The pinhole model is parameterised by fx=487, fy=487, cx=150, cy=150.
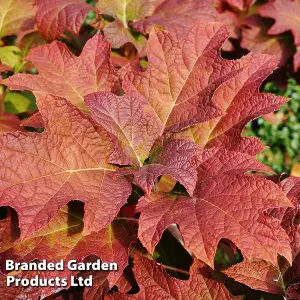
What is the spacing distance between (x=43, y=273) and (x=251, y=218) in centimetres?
53

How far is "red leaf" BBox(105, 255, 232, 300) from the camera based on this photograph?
127 centimetres

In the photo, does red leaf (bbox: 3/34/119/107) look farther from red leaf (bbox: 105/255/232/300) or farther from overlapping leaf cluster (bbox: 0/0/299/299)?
red leaf (bbox: 105/255/232/300)

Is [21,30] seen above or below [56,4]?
below

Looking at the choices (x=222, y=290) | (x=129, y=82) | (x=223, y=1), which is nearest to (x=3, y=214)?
(x=129, y=82)

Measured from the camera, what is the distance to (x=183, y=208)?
121 cm

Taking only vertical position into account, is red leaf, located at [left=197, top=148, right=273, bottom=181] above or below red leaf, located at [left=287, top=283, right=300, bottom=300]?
above

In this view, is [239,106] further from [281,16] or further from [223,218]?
[281,16]

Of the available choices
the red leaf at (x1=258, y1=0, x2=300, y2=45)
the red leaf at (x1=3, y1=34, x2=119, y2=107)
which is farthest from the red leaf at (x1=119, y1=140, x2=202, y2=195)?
the red leaf at (x1=258, y1=0, x2=300, y2=45)

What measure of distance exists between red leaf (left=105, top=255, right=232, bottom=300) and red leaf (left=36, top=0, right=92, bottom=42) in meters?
0.95

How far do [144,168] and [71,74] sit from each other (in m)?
0.47

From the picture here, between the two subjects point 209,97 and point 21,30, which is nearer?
point 209,97

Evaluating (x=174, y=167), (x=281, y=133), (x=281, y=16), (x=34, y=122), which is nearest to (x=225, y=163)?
(x=174, y=167)

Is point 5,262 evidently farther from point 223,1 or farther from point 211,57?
point 223,1

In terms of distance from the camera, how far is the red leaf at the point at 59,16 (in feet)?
5.92
